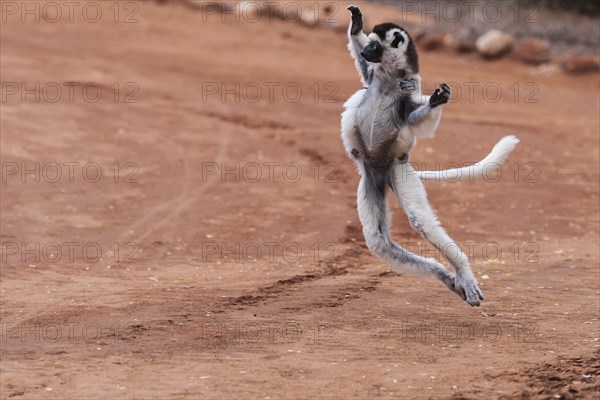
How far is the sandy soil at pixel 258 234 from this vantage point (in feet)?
25.0

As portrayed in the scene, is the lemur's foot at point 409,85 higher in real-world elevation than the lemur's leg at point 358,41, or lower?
lower

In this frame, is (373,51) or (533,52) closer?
(373,51)

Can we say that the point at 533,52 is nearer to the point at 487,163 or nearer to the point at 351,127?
the point at 487,163

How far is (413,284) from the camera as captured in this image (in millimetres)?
10219

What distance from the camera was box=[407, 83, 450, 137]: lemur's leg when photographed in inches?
304

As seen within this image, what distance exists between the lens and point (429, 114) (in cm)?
790

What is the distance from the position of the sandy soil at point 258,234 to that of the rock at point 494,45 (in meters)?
0.32

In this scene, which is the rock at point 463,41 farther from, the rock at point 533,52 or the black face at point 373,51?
the black face at point 373,51

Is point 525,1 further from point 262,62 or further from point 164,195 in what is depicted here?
point 164,195

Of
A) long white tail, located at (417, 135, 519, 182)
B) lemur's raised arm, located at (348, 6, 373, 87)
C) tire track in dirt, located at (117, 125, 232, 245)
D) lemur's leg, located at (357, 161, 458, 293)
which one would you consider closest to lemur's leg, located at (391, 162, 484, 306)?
lemur's leg, located at (357, 161, 458, 293)

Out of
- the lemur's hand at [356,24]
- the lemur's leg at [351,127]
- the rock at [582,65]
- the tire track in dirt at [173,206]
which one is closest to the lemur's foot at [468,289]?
the lemur's leg at [351,127]

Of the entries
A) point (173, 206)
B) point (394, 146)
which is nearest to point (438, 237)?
point (394, 146)

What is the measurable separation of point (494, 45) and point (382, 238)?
51.3ft

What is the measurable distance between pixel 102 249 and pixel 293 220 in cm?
267
